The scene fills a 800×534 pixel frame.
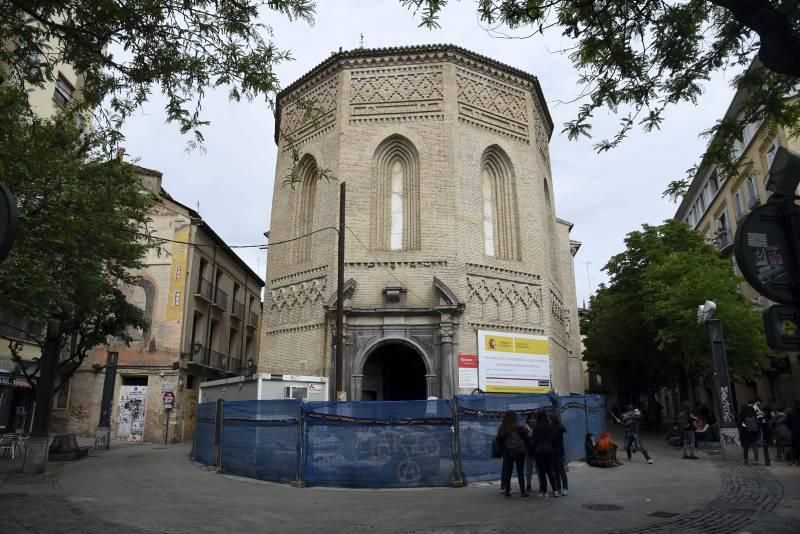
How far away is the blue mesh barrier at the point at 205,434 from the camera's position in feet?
48.2

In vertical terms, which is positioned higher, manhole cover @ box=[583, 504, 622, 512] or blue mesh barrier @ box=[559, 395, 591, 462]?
blue mesh barrier @ box=[559, 395, 591, 462]

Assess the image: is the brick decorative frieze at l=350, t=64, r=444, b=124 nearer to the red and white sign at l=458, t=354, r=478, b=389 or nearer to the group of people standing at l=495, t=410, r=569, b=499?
the red and white sign at l=458, t=354, r=478, b=389

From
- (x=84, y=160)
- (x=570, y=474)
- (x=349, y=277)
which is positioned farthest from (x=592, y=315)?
(x=84, y=160)

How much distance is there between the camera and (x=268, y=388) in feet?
51.7

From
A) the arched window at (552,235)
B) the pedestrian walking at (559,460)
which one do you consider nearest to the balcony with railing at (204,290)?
the arched window at (552,235)

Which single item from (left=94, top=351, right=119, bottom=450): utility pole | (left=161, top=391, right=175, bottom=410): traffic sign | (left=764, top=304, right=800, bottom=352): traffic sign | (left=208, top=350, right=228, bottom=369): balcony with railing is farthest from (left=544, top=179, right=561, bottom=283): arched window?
(left=764, top=304, right=800, bottom=352): traffic sign

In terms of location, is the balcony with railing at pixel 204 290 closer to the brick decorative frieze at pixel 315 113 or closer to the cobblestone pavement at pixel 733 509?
the brick decorative frieze at pixel 315 113

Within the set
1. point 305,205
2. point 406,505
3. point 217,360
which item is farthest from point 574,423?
point 217,360

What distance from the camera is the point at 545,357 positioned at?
20.1m

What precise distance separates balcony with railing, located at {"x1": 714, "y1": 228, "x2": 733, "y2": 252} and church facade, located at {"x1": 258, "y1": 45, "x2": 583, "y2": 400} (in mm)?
15527

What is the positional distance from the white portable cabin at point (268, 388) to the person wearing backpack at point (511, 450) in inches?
309

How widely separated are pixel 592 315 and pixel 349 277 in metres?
23.2

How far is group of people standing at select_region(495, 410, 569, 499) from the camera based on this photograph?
376 inches

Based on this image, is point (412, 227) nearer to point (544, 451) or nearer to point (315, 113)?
point (315, 113)
